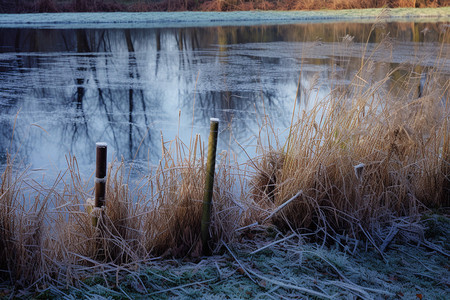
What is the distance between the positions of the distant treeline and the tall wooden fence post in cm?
1676

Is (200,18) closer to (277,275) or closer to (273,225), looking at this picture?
(273,225)

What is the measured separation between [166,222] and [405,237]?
1463 millimetres

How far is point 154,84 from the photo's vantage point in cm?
732

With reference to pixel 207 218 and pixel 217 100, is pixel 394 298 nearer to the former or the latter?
pixel 207 218

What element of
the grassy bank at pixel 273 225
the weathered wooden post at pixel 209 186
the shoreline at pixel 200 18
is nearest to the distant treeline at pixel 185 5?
the shoreline at pixel 200 18

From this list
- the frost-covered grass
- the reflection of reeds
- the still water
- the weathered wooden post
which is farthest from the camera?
the still water

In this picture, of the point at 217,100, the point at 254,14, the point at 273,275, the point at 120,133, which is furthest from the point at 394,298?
the point at 254,14

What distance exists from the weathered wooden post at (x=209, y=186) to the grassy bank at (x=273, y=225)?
0.20 feet

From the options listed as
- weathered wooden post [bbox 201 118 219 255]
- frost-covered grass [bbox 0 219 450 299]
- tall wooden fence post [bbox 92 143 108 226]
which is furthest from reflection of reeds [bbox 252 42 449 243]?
tall wooden fence post [bbox 92 143 108 226]

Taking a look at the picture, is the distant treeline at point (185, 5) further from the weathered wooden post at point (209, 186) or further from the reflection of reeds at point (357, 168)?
the weathered wooden post at point (209, 186)

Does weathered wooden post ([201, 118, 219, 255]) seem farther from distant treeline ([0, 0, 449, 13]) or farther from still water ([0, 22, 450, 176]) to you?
distant treeline ([0, 0, 449, 13])

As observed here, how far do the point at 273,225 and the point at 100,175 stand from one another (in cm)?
115

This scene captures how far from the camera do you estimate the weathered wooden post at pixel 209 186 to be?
2.46 m

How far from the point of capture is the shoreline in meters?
15.7
